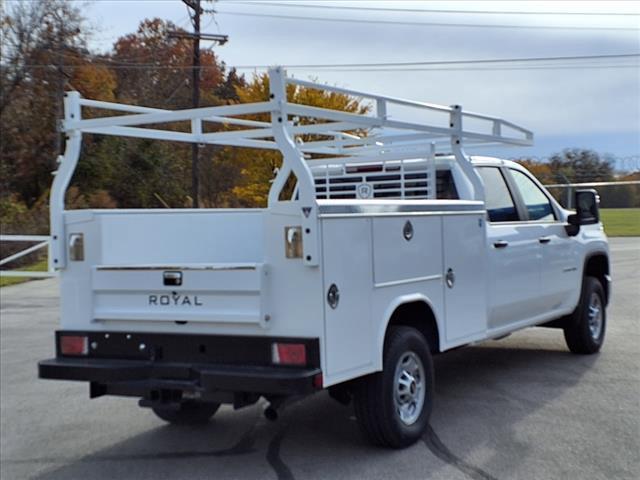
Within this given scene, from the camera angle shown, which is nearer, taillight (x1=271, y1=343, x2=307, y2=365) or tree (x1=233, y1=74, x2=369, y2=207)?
taillight (x1=271, y1=343, x2=307, y2=365)

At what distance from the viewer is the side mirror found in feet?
30.2

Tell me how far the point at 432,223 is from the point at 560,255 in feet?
9.44

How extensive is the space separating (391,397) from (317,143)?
10.1 feet

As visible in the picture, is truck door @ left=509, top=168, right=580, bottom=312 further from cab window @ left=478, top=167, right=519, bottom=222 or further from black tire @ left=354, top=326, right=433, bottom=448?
black tire @ left=354, top=326, right=433, bottom=448

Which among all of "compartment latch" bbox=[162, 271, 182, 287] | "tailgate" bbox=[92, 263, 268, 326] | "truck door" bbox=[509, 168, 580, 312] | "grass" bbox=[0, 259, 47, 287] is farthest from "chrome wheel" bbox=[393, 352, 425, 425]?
"grass" bbox=[0, 259, 47, 287]

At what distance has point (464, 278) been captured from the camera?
23.6ft

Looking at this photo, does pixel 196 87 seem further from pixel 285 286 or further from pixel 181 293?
pixel 285 286

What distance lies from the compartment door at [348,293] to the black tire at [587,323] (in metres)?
4.30

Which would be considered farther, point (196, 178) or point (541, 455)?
point (196, 178)

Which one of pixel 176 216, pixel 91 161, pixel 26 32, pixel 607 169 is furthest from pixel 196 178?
pixel 176 216

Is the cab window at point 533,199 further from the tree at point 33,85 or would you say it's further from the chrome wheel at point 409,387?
the tree at point 33,85

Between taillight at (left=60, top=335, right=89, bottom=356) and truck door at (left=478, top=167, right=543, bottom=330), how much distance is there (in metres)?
3.39

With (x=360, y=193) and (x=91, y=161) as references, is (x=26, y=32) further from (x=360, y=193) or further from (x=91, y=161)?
(x=360, y=193)

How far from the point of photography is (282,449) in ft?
21.4
